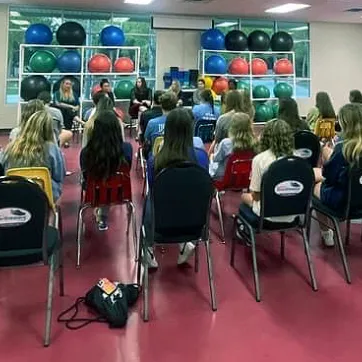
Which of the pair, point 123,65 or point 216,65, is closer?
point 123,65

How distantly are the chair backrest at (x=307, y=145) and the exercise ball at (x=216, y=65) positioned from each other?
6.64 meters

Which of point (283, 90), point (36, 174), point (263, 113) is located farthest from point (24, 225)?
point (283, 90)

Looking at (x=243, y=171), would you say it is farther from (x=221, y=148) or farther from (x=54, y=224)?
(x=54, y=224)

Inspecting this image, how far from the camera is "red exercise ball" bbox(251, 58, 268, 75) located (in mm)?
10758

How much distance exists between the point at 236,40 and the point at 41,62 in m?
4.51

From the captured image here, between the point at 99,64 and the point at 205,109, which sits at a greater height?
the point at 99,64

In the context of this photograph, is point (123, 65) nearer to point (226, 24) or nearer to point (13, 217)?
point (226, 24)

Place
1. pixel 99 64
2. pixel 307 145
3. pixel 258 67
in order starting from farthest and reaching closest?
pixel 258 67 → pixel 99 64 → pixel 307 145

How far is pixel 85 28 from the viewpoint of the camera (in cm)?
1020

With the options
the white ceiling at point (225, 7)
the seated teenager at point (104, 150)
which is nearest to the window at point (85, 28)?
the white ceiling at point (225, 7)

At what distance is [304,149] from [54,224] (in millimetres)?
2361

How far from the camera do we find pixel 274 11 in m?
10.0

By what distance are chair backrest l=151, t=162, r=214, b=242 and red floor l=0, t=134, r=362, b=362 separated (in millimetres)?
499

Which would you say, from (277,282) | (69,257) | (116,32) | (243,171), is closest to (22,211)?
(69,257)
